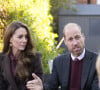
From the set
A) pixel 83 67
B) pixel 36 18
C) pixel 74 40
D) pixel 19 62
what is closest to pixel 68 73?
pixel 83 67

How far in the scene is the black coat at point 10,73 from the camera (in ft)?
9.50

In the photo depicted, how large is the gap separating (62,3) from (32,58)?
9.79 m

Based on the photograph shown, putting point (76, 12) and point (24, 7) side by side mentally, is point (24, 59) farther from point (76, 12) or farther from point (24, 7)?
point (76, 12)

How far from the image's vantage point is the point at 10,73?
2938 mm

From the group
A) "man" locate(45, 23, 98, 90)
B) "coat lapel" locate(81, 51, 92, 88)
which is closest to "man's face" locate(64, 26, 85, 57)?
"man" locate(45, 23, 98, 90)

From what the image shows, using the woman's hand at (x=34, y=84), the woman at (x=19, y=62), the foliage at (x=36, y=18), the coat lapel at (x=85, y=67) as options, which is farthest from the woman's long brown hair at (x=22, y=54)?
the foliage at (x=36, y=18)

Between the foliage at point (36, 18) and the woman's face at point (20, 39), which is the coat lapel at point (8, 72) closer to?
the woman's face at point (20, 39)

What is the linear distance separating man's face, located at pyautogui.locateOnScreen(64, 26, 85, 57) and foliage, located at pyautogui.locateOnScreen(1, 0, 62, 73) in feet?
9.51

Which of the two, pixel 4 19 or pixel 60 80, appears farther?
pixel 4 19

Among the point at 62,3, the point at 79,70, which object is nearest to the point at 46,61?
the point at 79,70

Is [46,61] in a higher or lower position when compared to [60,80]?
lower

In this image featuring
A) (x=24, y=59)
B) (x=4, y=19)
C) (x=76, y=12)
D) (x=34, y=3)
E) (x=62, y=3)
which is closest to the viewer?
(x=24, y=59)

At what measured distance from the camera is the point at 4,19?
18.1ft

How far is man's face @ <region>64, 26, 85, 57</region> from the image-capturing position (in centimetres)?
254
